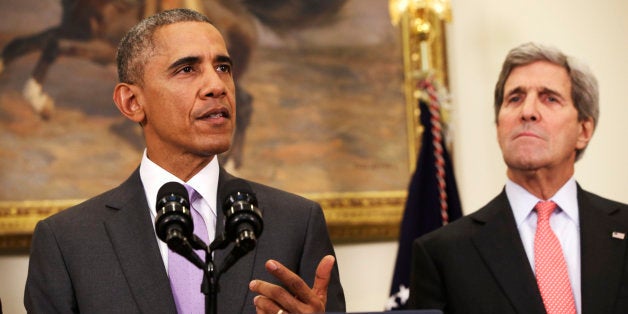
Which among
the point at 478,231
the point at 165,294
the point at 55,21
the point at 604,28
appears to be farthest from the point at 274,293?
the point at 604,28

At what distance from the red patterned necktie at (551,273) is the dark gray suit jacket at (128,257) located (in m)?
0.77

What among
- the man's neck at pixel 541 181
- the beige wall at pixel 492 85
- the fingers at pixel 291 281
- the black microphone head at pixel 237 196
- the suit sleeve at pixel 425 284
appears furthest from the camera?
the beige wall at pixel 492 85

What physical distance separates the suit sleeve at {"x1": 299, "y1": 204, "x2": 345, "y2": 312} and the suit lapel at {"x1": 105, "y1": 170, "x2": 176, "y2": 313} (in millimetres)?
433

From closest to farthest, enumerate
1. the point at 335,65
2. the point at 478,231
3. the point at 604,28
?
the point at 478,231, the point at 335,65, the point at 604,28

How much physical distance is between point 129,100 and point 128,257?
→ 1.88 feet

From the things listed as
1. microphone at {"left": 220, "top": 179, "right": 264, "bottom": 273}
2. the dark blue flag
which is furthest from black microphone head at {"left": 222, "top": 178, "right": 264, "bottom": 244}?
the dark blue flag

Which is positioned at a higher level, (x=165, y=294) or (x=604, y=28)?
(x=604, y=28)

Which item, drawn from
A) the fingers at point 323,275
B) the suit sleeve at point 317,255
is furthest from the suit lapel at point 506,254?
the fingers at point 323,275

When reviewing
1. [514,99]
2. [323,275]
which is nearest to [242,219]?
[323,275]

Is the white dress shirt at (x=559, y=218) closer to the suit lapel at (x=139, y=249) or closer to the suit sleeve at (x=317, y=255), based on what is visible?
the suit sleeve at (x=317, y=255)

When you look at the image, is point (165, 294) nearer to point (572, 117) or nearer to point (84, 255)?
point (84, 255)

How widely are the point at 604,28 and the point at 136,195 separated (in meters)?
3.32

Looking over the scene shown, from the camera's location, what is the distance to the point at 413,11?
4.48m

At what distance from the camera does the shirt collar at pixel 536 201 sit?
326 centimetres
